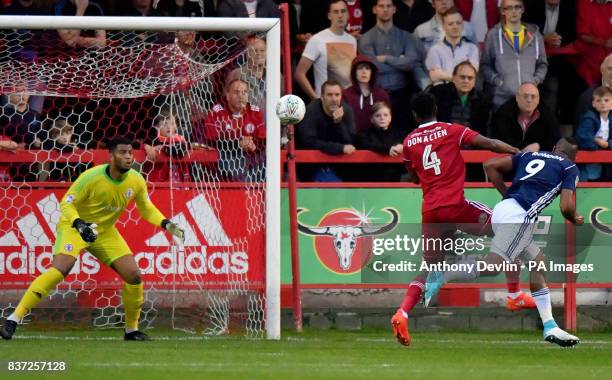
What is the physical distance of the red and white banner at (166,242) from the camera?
543 inches

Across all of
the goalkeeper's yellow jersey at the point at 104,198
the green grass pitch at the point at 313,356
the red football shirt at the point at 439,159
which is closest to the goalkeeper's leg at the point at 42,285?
the green grass pitch at the point at 313,356

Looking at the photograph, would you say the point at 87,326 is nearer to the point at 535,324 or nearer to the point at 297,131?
the point at 297,131

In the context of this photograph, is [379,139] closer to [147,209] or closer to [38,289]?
[147,209]

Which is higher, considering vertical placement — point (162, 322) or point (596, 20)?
point (596, 20)

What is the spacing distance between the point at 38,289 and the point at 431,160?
12.3ft

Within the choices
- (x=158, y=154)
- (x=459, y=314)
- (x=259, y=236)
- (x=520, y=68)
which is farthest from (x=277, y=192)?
(x=520, y=68)

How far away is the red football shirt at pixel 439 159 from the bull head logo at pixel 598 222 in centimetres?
251

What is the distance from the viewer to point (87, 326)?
14.1 meters

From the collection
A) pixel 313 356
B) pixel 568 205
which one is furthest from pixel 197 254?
pixel 568 205

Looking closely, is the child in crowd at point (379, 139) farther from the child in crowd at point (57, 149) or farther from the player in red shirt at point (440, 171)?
the child in crowd at point (57, 149)

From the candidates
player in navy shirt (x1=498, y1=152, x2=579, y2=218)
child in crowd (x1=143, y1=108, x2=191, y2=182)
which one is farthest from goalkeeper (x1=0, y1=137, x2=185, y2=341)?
player in navy shirt (x1=498, y1=152, x2=579, y2=218)

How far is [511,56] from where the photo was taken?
15.7 metres

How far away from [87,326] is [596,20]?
22.5ft

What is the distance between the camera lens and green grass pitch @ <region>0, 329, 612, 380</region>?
31.0ft
